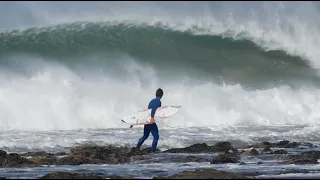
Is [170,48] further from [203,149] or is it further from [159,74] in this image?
[203,149]

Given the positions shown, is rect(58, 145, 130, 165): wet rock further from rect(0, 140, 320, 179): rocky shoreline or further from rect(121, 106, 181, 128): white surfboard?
rect(121, 106, 181, 128): white surfboard

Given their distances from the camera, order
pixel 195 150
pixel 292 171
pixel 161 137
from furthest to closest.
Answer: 1. pixel 161 137
2. pixel 195 150
3. pixel 292 171

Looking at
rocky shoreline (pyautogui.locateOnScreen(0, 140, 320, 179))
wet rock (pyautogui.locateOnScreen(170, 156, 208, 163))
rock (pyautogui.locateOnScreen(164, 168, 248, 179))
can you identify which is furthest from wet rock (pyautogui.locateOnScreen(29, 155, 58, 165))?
rock (pyautogui.locateOnScreen(164, 168, 248, 179))

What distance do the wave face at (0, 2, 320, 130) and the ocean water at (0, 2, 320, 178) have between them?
4cm

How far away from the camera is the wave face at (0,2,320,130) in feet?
68.8

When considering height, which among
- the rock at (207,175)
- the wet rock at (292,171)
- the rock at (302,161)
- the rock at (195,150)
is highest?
the rock at (195,150)

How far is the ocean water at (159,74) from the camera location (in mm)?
18734

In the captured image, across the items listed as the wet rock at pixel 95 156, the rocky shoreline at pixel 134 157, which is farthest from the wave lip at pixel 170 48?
the wet rock at pixel 95 156

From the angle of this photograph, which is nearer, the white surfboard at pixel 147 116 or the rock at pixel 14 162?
the rock at pixel 14 162

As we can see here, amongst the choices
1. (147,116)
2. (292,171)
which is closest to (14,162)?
(147,116)

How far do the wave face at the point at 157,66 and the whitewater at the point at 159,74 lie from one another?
0.12 ft

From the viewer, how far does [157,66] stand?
2548 cm

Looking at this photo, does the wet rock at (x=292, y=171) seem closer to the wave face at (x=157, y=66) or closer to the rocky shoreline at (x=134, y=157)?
the rocky shoreline at (x=134, y=157)

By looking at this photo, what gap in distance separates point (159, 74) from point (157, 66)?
0.65 meters
